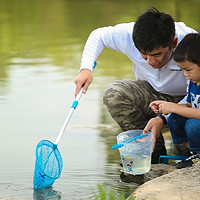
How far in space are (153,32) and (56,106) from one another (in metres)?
2.41

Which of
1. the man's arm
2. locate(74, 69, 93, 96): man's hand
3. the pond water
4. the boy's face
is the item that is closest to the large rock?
the pond water

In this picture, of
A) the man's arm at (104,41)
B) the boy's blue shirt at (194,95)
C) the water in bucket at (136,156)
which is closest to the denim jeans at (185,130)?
the boy's blue shirt at (194,95)

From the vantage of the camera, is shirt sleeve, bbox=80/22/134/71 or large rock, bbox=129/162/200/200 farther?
shirt sleeve, bbox=80/22/134/71

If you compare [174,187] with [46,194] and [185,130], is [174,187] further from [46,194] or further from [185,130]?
[46,194]

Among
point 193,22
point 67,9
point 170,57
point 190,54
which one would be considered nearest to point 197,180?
point 190,54

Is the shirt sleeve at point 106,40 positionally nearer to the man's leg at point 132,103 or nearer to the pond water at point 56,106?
the man's leg at point 132,103

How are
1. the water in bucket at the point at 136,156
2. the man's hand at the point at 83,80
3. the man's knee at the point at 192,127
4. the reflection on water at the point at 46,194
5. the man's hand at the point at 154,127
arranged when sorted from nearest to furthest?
1. the reflection on water at the point at 46,194
2. the man's knee at the point at 192,127
3. the water in bucket at the point at 136,156
4. the man's hand at the point at 154,127
5. the man's hand at the point at 83,80

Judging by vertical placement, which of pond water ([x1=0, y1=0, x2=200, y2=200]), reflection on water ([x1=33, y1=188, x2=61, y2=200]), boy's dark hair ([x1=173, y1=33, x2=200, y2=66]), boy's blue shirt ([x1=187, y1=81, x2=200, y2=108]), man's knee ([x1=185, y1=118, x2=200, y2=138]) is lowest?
pond water ([x1=0, y1=0, x2=200, y2=200])

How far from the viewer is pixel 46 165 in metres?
4.19

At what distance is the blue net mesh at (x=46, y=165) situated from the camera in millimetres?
4047

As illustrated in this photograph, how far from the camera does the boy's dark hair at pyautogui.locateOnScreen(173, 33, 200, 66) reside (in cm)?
412

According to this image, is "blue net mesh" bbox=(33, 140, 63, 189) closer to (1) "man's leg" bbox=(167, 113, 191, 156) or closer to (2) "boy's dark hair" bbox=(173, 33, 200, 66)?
(1) "man's leg" bbox=(167, 113, 191, 156)

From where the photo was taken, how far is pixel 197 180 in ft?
12.2

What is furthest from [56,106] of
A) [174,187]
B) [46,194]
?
[174,187]
